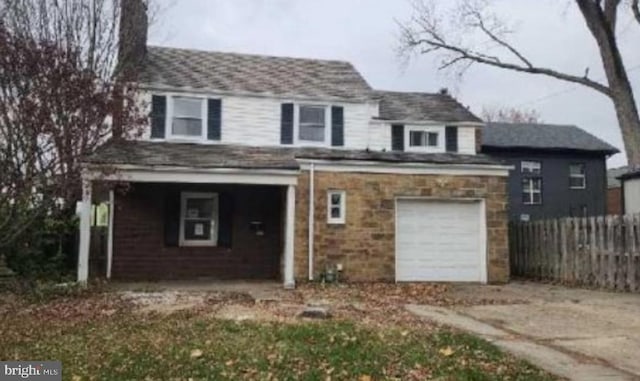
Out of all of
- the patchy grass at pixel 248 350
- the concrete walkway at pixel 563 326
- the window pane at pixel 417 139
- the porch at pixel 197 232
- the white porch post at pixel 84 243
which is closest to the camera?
the patchy grass at pixel 248 350

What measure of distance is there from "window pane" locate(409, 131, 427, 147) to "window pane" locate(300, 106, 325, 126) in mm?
2889

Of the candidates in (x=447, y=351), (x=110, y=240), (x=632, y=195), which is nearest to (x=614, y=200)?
(x=632, y=195)

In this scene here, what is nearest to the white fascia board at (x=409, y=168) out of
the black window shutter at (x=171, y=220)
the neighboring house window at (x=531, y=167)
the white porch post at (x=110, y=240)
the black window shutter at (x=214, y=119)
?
the black window shutter at (x=214, y=119)

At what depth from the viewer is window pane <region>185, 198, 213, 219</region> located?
18328mm

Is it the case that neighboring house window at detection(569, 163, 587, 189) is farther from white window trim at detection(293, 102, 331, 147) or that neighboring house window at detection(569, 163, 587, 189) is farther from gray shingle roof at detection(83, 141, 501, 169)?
white window trim at detection(293, 102, 331, 147)

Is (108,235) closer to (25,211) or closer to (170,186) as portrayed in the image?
(170,186)

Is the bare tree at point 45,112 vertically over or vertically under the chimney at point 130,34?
under

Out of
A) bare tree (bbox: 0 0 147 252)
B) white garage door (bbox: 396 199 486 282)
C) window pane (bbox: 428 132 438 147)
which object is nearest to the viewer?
bare tree (bbox: 0 0 147 252)

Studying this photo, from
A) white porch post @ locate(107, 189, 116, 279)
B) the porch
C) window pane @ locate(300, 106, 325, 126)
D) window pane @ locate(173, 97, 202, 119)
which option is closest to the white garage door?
the porch

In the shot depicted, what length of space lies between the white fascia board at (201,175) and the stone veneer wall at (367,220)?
86 centimetres

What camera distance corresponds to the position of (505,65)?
2534cm

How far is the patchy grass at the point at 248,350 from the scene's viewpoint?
6.92 m

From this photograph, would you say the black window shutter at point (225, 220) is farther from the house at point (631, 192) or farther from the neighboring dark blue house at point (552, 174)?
the house at point (631, 192)

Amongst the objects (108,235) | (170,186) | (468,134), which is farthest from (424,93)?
(108,235)
